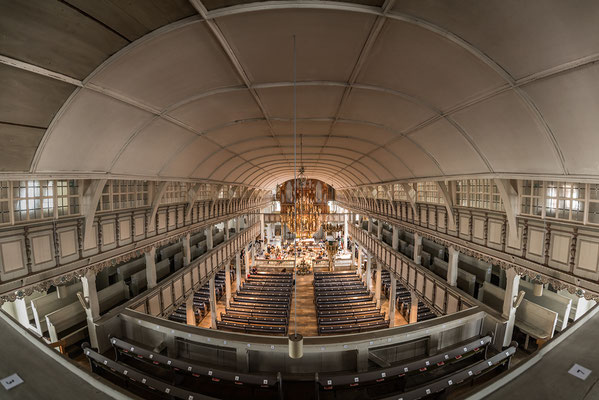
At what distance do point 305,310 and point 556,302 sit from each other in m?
14.9

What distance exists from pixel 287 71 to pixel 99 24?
10.2ft

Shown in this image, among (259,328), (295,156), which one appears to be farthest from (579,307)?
(259,328)

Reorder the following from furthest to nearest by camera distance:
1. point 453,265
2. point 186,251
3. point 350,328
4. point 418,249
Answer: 1. point 350,328
2. point 186,251
3. point 418,249
4. point 453,265

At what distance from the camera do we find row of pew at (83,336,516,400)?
4652 millimetres

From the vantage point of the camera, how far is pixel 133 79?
14.1 feet

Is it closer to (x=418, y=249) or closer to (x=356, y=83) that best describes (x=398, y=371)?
(x=356, y=83)

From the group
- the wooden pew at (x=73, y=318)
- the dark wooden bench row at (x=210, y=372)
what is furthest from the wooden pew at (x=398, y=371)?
the wooden pew at (x=73, y=318)

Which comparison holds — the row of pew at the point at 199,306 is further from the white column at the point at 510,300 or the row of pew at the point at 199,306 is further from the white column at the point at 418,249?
the white column at the point at 510,300

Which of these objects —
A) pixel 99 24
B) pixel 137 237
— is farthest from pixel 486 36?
pixel 137 237

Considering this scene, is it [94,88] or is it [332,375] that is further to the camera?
[332,375]

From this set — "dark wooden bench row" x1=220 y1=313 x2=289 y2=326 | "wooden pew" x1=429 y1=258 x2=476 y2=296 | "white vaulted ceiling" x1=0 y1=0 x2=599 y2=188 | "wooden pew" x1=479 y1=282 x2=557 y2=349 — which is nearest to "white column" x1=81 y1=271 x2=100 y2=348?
"white vaulted ceiling" x1=0 y1=0 x2=599 y2=188

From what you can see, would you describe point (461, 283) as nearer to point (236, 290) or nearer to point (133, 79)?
point (133, 79)

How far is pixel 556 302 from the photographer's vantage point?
31.0 ft

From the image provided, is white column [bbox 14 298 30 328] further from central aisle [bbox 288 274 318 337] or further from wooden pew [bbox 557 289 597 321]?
wooden pew [bbox 557 289 597 321]
